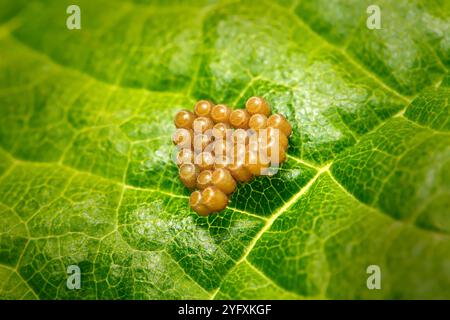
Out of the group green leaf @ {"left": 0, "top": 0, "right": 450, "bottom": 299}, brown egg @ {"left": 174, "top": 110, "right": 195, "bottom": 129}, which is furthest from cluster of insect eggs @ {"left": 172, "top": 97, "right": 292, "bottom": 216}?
green leaf @ {"left": 0, "top": 0, "right": 450, "bottom": 299}

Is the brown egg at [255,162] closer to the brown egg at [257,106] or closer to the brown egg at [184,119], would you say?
the brown egg at [257,106]

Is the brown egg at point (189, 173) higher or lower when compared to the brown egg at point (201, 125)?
lower

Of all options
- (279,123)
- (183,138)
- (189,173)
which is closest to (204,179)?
(189,173)

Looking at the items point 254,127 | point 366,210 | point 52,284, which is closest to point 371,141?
point 366,210

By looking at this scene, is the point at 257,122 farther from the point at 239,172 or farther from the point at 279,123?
the point at 239,172

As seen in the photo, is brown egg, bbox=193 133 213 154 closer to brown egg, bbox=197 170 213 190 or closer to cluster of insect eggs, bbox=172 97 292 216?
cluster of insect eggs, bbox=172 97 292 216

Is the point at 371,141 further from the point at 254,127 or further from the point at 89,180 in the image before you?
the point at 89,180

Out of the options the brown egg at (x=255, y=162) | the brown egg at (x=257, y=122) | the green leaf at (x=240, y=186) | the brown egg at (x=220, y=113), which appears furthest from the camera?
the brown egg at (x=220, y=113)

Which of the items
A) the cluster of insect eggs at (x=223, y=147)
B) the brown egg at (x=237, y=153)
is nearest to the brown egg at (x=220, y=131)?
the cluster of insect eggs at (x=223, y=147)

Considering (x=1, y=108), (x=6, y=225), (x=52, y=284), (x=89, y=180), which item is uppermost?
(x=1, y=108)
